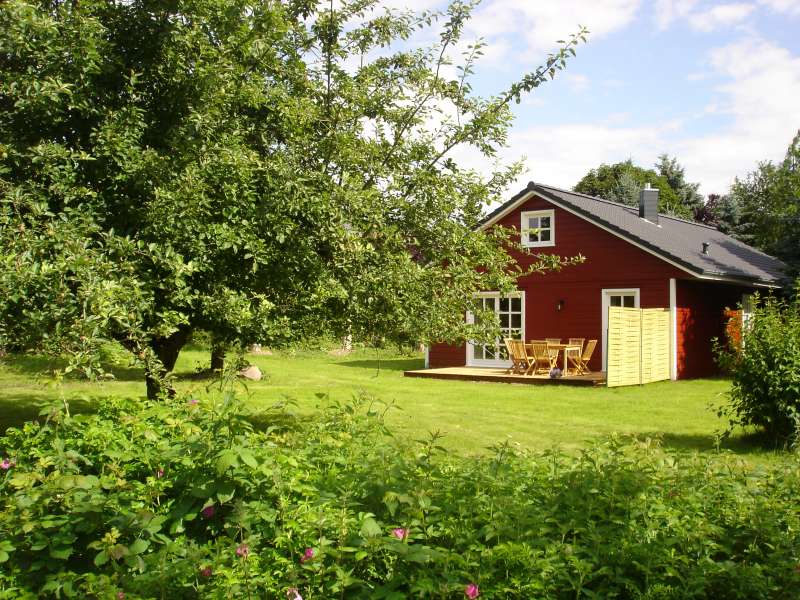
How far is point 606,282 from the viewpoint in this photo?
19969 mm

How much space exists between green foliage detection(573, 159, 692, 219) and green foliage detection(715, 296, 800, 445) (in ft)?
108

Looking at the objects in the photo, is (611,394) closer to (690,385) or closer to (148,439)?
(690,385)

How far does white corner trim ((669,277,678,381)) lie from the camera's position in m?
19.1

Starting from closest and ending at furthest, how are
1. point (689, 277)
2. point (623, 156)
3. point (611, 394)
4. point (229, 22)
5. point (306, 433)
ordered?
point (306, 433) < point (229, 22) < point (611, 394) < point (689, 277) < point (623, 156)

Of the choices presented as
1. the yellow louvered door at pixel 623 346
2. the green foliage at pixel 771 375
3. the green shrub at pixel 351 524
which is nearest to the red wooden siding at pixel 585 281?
the yellow louvered door at pixel 623 346

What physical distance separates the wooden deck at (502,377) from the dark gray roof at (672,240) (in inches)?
164

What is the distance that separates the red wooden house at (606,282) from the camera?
63.4 feet

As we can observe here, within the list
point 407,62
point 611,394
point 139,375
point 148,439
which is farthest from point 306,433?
point 139,375

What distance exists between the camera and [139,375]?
17531 millimetres

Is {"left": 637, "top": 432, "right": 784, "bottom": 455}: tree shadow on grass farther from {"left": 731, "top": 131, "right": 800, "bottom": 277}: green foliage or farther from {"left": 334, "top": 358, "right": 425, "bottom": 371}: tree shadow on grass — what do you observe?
{"left": 731, "top": 131, "right": 800, "bottom": 277}: green foliage

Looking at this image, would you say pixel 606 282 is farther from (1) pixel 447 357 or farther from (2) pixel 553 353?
(1) pixel 447 357

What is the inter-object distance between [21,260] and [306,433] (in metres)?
2.41

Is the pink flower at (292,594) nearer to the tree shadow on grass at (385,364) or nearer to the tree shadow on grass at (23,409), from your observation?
the tree shadow on grass at (23,409)

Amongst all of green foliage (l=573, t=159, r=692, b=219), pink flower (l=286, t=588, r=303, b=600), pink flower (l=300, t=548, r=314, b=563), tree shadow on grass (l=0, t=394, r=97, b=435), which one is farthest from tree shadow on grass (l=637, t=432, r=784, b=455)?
green foliage (l=573, t=159, r=692, b=219)
